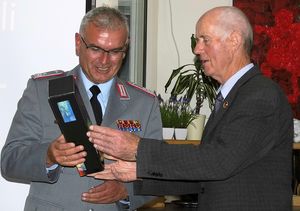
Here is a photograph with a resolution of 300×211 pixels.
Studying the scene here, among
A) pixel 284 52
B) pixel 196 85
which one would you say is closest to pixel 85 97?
pixel 196 85

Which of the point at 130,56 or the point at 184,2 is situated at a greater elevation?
the point at 184,2

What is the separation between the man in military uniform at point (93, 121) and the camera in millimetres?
1913

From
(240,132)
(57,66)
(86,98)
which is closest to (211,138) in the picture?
(240,132)

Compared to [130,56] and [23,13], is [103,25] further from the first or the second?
[130,56]

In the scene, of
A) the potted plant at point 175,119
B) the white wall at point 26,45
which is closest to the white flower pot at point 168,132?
the potted plant at point 175,119

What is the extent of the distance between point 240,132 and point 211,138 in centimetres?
16

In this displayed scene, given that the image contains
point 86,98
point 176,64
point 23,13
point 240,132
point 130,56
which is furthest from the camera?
point 176,64

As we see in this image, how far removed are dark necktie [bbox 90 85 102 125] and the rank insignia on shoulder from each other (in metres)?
0.09

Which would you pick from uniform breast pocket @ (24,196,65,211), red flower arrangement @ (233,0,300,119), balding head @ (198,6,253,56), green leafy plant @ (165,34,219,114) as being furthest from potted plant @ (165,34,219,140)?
uniform breast pocket @ (24,196,65,211)

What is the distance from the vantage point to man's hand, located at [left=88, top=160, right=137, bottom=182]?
196cm

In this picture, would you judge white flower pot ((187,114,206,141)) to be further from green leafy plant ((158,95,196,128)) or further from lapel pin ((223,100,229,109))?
lapel pin ((223,100,229,109))

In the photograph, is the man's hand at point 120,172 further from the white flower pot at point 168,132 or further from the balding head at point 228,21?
the white flower pot at point 168,132

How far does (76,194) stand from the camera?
196 cm

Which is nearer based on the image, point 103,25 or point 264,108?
point 264,108
